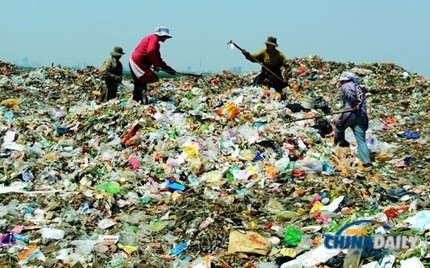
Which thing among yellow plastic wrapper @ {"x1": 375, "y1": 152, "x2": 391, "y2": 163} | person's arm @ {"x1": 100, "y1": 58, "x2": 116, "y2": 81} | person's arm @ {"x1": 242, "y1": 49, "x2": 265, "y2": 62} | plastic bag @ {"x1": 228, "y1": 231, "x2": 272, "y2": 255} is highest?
person's arm @ {"x1": 242, "y1": 49, "x2": 265, "y2": 62}

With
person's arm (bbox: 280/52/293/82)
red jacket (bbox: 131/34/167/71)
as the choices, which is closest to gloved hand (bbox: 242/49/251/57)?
person's arm (bbox: 280/52/293/82)

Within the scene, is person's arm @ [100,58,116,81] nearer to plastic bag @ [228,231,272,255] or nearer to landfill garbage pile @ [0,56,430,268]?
landfill garbage pile @ [0,56,430,268]

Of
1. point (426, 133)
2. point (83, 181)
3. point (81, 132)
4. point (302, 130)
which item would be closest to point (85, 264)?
point (83, 181)

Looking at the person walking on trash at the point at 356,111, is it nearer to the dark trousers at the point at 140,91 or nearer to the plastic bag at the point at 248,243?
the plastic bag at the point at 248,243

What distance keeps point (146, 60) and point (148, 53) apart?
0.20m

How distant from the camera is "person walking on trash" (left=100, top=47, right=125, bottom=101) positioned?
994 cm

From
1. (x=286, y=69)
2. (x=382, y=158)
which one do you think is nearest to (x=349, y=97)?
(x=382, y=158)

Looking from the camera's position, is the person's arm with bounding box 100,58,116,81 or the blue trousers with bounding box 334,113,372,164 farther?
the person's arm with bounding box 100,58,116,81

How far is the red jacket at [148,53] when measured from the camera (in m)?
9.04

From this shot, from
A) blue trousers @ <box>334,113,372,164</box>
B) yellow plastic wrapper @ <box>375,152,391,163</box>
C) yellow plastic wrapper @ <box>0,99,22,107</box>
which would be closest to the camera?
blue trousers @ <box>334,113,372,164</box>

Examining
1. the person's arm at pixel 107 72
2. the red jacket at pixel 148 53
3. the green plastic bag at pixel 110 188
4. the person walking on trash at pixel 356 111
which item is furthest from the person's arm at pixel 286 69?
the green plastic bag at pixel 110 188

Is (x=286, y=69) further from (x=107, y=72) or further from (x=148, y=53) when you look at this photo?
(x=107, y=72)

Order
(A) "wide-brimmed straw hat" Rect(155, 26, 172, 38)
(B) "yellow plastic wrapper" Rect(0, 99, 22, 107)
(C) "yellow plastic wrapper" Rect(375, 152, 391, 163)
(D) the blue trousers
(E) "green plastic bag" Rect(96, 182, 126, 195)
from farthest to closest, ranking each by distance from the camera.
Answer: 1. (B) "yellow plastic wrapper" Rect(0, 99, 22, 107)
2. (A) "wide-brimmed straw hat" Rect(155, 26, 172, 38)
3. (C) "yellow plastic wrapper" Rect(375, 152, 391, 163)
4. (D) the blue trousers
5. (E) "green plastic bag" Rect(96, 182, 126, 195)

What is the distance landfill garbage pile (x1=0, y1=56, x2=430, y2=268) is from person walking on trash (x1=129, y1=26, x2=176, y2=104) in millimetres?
534
